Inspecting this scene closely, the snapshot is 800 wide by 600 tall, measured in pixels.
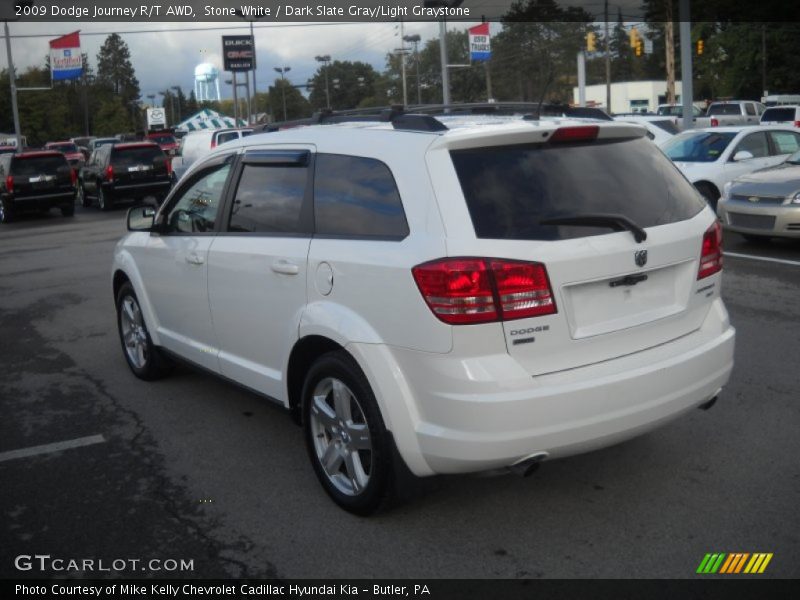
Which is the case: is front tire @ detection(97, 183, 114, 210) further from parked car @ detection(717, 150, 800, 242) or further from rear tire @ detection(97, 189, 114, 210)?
parked car @ detection(717, 150, 800, 242)

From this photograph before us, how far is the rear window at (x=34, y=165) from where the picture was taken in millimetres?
24891

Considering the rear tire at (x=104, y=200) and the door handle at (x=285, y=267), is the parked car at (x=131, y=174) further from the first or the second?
the door handle at (x=285, y=267)

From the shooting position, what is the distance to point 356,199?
162 inches

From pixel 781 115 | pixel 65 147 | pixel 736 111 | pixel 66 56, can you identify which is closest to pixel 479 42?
pixel 736 111

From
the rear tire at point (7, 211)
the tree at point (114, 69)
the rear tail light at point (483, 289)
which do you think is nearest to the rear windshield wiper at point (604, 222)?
the rear tail light at point (483, 289)

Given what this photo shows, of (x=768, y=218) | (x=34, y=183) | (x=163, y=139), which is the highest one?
(x=163, y=139)

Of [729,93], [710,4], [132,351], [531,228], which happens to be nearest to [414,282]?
[531,228]

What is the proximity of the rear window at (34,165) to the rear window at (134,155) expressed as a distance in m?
1.57

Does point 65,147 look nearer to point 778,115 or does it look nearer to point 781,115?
point 778,115

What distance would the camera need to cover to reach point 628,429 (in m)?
3.75

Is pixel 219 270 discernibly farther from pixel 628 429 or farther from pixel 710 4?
pixel 710 4

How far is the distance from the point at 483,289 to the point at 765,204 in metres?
9.03

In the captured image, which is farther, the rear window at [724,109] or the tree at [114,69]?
the tree at [114,69]

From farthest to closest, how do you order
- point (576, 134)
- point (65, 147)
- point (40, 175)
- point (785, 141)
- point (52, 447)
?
point (65, 147), point (40, 175), point (785, 141), point (52, 447), point (576, 134)
